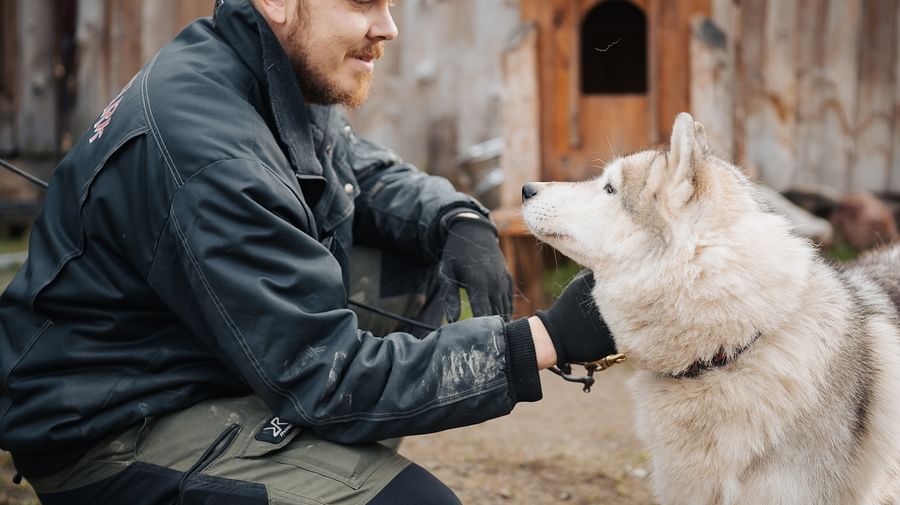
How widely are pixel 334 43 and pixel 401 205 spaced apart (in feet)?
2.10

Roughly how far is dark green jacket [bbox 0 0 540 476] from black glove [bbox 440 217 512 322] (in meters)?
0.50

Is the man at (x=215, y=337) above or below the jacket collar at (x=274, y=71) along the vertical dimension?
below

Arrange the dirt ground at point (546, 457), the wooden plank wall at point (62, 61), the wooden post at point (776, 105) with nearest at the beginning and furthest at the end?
the dirt ground at point (546, 457)
the wooden post at point (776, 105)
the wooden plank wall at point (62, 61)

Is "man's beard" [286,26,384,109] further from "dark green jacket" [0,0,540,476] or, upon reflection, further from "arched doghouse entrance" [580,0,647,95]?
"arched doghouse entrance" [580,0,647,95]

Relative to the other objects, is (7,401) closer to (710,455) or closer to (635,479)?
(710,455)

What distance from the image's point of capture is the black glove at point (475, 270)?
8.44 ft

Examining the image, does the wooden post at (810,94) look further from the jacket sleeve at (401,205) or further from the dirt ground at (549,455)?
the jacket sleeve at (401,205)

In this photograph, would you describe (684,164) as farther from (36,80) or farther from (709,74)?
(36,80)

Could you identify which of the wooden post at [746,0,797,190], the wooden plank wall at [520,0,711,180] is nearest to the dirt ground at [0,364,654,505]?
the wooden plank wall at [520,0,711,180]

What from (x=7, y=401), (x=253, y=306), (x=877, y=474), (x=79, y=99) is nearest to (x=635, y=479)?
(x=877, y=474)

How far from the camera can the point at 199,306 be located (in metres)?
2.02

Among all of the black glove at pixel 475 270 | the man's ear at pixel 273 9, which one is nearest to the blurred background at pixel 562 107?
the black glove at pixel 475 270

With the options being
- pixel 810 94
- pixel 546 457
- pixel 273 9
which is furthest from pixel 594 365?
pixel 810 94

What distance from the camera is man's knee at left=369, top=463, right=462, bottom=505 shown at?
81.7 inches
